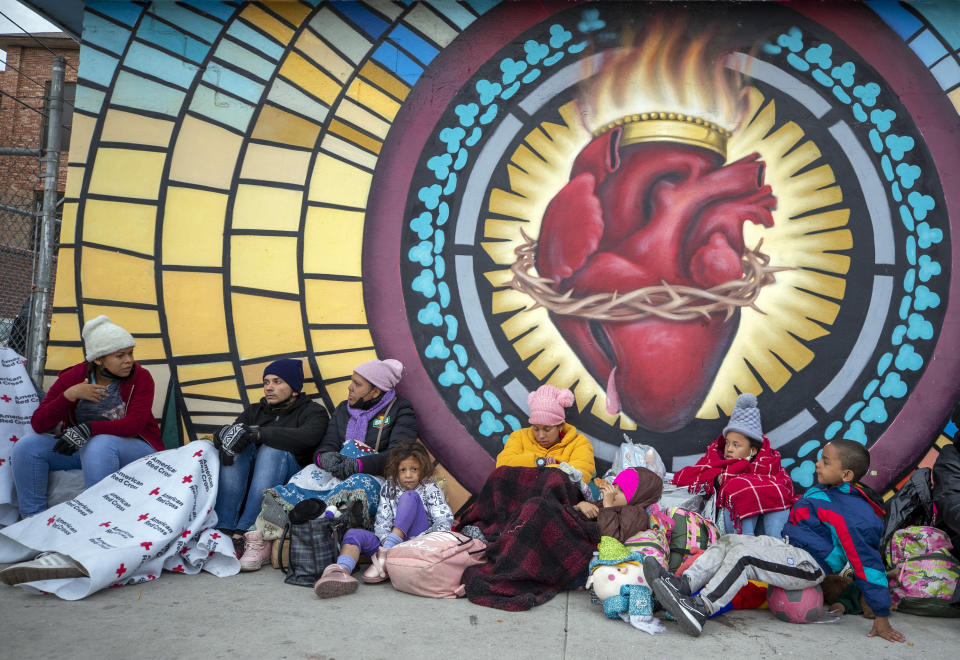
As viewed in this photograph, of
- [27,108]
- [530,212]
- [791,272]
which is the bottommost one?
[791,272]

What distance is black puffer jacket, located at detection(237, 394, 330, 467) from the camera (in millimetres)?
4176

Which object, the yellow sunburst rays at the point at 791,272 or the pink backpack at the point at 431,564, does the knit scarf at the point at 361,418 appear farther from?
the yellow sunburst rays at the point at 791,272

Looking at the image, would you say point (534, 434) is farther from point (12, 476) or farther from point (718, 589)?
point (12, 476)

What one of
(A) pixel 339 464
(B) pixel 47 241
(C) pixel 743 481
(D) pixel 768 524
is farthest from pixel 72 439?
(D) pixel 768 524

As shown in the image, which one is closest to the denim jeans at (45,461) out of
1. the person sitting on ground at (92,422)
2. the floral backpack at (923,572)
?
the person sitting on ground at (92,422)

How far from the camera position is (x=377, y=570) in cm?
354

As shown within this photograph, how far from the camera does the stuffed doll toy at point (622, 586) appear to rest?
9.84 ft

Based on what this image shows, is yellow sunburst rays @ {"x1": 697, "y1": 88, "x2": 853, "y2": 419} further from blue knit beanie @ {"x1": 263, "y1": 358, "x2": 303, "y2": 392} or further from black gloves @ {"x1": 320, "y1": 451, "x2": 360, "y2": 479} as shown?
blue knit beanie @ {"x1": 263, "y1": 358, "x2": 303, "y2": 392}

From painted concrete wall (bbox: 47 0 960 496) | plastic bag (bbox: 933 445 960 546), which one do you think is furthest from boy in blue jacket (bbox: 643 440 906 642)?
painted concrete wall (bbox: 47 0 960 496)

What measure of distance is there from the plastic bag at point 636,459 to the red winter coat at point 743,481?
0.16m

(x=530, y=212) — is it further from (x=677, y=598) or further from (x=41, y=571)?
(x=41, y=571)

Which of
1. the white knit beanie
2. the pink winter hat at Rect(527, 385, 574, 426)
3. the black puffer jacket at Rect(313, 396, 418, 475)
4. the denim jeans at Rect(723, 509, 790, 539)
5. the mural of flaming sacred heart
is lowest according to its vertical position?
the denim jeans at Rect(723, 509, 790, 539)

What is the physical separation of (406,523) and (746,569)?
1.62 metres

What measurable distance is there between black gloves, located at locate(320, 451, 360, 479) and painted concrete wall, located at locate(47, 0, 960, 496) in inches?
26.4
